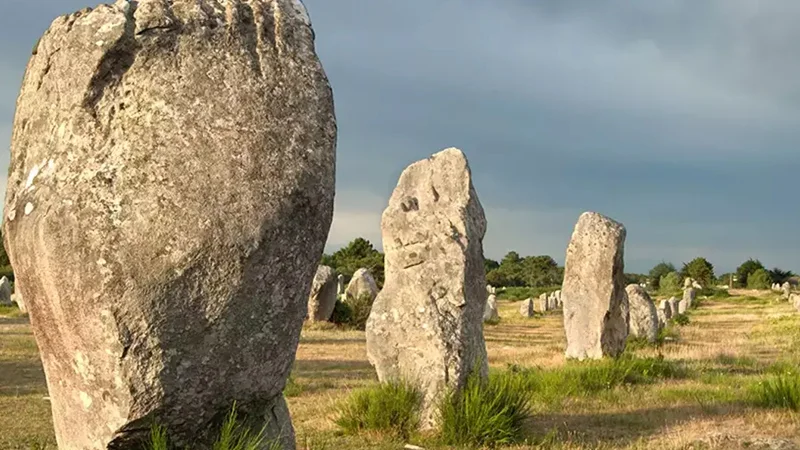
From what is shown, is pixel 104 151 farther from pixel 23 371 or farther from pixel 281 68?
pixel 23 371

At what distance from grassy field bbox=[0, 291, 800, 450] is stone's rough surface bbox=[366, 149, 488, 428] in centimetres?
76

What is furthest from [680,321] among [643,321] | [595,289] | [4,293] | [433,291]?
[433,291]

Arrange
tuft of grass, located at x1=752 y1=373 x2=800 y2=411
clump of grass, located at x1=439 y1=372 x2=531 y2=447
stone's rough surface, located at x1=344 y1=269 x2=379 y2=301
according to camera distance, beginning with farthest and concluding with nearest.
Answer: stone's rough surface, located at x1=344 y1=269 x2=379 y2=301
tuft of grass, located at x1=752 y1=373 x2=800 y2=411
clump of grass, located at x1=439 y1=372 x2=531 y2=447

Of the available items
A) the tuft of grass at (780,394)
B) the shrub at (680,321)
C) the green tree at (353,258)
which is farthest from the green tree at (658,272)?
the tuft of grass at (780,394)

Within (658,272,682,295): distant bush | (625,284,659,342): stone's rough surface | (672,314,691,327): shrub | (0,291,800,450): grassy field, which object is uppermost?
(658,272,682,295): distant bush

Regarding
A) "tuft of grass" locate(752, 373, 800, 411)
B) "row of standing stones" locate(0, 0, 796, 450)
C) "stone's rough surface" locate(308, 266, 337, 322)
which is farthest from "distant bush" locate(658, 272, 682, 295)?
"row of standing stones" locate(0, 0, 796, 450)

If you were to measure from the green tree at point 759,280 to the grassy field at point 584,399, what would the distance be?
7074 centimetres

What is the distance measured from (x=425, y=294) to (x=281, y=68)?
4385mm

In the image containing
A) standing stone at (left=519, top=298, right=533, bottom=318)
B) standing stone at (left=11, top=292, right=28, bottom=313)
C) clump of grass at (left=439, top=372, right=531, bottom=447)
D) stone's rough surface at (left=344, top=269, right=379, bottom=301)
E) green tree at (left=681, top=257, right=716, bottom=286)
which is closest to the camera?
standing stone at (left=11, top=292, right=28, bottom=313)

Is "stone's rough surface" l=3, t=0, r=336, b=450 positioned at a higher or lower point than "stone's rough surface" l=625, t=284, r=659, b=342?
higher

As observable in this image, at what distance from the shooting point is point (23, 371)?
1307cm

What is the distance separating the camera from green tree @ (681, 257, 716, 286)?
84325 millimetres

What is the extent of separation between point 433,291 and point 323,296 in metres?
16.7

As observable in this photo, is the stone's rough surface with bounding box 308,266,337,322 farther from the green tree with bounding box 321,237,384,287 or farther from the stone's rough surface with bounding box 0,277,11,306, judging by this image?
the green tree with bounding box 321,237,384,287
